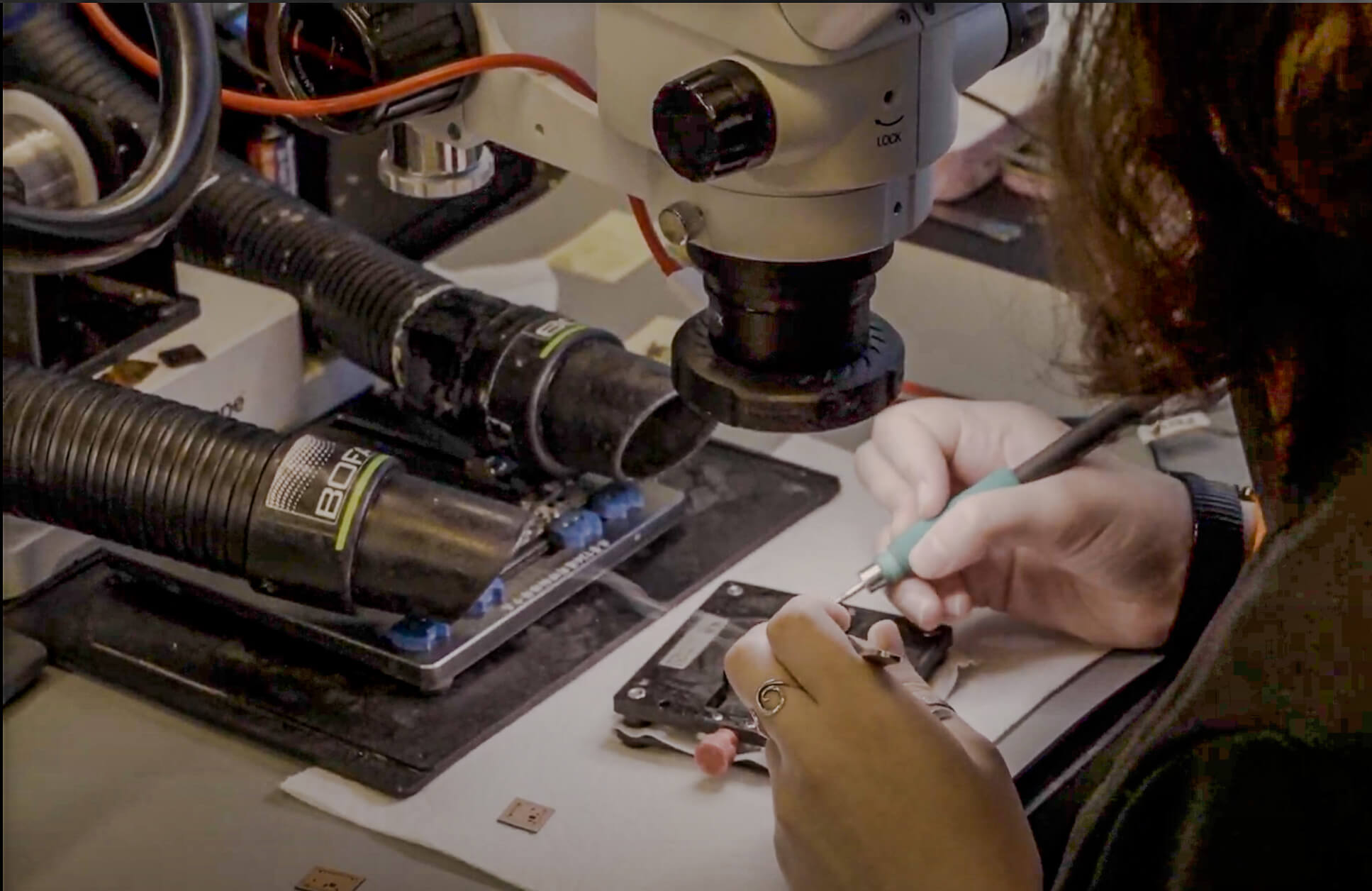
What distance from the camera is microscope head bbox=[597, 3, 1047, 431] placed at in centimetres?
55

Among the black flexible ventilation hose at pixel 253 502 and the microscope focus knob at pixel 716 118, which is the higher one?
the microscope focus knob at pixel 716 118

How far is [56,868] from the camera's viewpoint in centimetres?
78

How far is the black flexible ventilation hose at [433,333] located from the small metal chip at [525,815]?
9.3 inches

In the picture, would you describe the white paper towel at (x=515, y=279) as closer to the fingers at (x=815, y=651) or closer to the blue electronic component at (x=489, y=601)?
the blue electronic component at (x=489, y=601)

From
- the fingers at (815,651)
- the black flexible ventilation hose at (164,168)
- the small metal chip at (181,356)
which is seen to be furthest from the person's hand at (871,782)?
the small metal chip at (181,356)

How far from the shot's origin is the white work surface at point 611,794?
77 cm

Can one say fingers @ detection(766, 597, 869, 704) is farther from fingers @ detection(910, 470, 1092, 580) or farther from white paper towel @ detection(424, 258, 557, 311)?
white paper towel @ detection(424, 258, 557, 311)

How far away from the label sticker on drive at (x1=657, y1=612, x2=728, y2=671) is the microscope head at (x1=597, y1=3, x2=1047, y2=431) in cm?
25

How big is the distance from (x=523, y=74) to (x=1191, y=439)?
613mm

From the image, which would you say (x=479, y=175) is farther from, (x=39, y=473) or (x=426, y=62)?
(x=39, y=473)

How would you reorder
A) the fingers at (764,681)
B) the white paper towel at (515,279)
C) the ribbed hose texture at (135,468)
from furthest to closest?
the white paper towel at (515,279) < the ribbed hose texture at (135,468) < the fingers at (764,681)

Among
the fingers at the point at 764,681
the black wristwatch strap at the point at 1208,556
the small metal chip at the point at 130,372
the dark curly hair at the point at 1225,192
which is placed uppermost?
the dark curly hair at the point at 1225,192

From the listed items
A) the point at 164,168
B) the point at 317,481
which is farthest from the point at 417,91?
the point at 317,481

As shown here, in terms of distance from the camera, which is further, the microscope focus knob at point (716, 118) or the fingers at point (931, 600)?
the fingers at point (931, 600)
